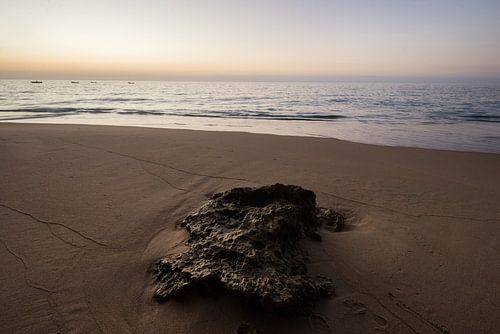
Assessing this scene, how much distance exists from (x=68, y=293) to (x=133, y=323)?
2.00 ft

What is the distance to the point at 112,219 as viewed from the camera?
3.20m

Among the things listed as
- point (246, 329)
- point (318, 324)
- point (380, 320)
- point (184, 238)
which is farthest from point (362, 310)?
point (184, 238)

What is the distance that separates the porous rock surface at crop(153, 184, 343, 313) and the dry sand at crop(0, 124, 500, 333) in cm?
13

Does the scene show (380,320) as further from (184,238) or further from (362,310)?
(184,238)

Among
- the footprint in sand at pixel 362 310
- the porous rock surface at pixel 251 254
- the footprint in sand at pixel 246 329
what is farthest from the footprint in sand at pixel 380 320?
the footprint in sand at pixel 246 329

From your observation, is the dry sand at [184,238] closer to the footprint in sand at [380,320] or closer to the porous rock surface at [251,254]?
the footprint in sand at [380,320]

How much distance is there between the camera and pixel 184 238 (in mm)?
2758

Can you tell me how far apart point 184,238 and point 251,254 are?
926 millimetres

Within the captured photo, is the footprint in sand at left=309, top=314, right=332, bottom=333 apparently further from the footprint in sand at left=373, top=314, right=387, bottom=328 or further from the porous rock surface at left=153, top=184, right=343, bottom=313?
the footprint in sand at left=373, top=314, right=387, bottom=328

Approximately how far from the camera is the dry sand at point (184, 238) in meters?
1.96

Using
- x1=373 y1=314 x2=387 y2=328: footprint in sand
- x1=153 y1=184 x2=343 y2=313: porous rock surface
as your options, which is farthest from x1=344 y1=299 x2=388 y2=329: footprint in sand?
x1=153 y1=184 x2=343 y2=313: porous rock surface

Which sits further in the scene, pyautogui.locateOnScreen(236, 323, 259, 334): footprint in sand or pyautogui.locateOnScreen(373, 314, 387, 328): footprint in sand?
pyautogui.locateOnScreen(373, 314, 387, 328): footprint in sand

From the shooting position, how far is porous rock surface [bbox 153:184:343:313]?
188 centimetres

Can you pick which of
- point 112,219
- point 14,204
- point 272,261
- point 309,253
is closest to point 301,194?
point 309,253
